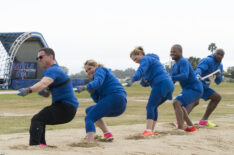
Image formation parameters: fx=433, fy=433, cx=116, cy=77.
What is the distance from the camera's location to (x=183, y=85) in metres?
8.93

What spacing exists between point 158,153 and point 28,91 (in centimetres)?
198

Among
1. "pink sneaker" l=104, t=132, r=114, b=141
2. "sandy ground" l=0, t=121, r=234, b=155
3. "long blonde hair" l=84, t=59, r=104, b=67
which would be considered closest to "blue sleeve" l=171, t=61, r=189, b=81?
"sandy ground" l=0, t=121, r=234, b=155

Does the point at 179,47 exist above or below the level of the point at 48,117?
above

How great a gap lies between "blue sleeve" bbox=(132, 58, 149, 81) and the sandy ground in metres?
1.05

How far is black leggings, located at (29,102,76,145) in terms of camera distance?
6.08m

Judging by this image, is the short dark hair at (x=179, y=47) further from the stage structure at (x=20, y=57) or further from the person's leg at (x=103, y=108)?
the stage structure at (x=20, y=57)

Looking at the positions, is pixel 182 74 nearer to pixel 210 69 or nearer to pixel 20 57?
pixel 210 69

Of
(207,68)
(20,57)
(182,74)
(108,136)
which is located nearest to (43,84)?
(108,136)

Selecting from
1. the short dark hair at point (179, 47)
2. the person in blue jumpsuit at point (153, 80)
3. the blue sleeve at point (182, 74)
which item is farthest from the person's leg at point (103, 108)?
the short dark hair at point (179, 47)

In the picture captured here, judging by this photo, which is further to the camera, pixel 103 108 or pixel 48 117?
pixel 103 108

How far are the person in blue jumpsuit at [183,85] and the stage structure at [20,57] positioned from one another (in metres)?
30.4

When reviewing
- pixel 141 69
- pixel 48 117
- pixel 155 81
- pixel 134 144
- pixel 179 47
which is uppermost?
pixel 179 47

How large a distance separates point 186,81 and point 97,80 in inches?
117

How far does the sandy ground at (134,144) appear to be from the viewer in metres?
5.79
